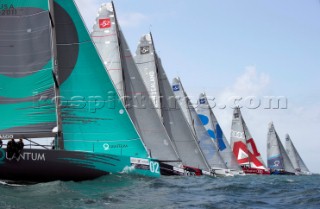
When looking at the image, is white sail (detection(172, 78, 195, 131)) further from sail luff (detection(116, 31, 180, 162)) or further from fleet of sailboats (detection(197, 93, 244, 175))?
sail luff (detection(116, 31, 180, 162))

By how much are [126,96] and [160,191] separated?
13199mm

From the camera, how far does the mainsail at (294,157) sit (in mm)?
81250

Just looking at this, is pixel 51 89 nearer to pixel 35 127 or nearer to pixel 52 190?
pixel 35 127

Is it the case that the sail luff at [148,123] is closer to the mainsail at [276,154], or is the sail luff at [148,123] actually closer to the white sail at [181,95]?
the white sail at [181,95]

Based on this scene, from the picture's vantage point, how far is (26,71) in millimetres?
19516

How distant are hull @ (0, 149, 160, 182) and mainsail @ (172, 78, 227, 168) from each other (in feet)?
79.1

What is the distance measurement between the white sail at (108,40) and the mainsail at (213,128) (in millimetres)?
21554

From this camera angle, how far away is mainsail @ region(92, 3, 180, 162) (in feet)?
97.0

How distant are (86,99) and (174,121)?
15.1m

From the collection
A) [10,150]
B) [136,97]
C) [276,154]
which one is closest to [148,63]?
[136,97]

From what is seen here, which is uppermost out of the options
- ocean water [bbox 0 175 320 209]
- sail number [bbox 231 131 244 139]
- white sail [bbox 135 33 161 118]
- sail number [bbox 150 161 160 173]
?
white sail [bbox 135 33 161 118]

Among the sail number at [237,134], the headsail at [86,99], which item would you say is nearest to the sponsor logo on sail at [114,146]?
the headsail at [86,99]

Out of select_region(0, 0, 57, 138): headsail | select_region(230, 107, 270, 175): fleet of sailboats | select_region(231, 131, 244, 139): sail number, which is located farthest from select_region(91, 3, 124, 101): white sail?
select_region(231, 131, 244, 139): sail number

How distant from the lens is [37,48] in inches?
779
